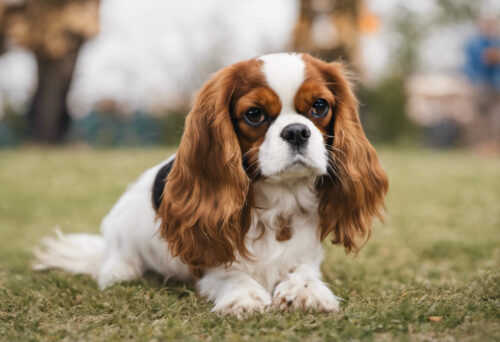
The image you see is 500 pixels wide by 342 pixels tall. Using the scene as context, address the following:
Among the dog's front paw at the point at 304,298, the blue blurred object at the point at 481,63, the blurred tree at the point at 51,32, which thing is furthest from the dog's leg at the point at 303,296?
the blue blurred object at the point at 481,63

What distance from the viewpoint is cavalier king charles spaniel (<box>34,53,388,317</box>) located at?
243 cm

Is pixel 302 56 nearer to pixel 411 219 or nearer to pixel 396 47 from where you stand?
pixel 411 219

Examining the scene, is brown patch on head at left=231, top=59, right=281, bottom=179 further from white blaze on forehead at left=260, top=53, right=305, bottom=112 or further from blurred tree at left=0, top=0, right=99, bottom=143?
blurred tree at left=0, top=0, right=99, bottom=143

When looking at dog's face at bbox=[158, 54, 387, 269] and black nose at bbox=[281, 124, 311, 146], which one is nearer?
black nose at bbox=[281, 124, 311, 146]

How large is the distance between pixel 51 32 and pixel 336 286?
30.3 feet

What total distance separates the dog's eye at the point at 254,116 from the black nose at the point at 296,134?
0.17 meters

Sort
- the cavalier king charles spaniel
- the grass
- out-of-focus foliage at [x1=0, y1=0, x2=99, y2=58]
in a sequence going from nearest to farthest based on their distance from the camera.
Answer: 1. the grass
2. the cavalier king charles spaniel
3. out-of-focus foliage at [x1=0, y1=0, x2=99, y2=58]

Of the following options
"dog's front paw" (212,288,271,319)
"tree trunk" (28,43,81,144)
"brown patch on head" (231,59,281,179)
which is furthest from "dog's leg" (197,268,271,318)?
"tree trunk" (28,43,81,144)

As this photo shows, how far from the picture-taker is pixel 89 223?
17.6 ft

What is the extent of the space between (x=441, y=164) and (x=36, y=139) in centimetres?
825

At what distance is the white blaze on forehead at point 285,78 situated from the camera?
2441 millimetres

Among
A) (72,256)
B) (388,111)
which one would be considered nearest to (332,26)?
(388,111)

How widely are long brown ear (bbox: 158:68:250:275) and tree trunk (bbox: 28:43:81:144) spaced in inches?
353

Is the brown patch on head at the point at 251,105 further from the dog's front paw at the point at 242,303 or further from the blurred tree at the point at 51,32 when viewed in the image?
the blurred tree at the point at 51,32
